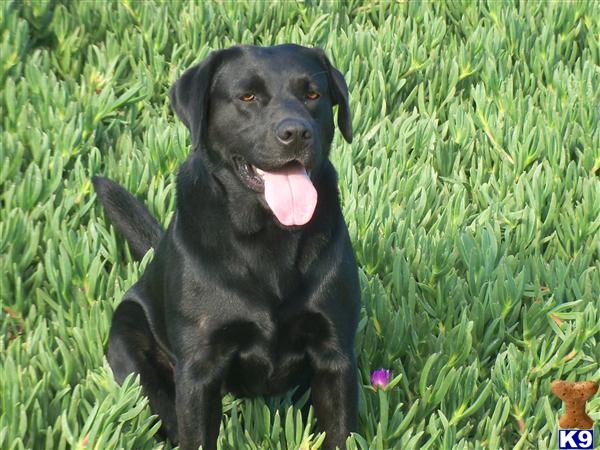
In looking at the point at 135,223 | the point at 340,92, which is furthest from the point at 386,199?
the point at 340,92

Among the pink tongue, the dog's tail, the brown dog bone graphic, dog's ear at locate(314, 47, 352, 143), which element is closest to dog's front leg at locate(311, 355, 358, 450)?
the pink tongue

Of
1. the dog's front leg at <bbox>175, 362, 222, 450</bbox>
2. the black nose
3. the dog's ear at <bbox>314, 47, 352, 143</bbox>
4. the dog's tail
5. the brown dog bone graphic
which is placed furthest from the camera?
the dog's tail

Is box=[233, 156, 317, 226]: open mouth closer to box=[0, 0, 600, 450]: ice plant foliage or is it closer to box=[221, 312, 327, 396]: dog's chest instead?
box=[221, 312, 327, 396]: dog's chest

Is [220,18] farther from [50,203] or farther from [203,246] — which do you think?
[203,246]

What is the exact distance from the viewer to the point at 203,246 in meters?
3.11

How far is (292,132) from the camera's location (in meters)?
2.95

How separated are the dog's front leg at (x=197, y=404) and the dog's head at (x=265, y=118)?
49 centimetres

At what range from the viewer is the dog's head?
3.00 meters

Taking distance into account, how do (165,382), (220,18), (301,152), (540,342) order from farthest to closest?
(220,18) → (540,342) → (165,382) → (301,152)

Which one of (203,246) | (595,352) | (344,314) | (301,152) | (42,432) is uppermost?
(301,152)

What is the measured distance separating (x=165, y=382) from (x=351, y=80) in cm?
239

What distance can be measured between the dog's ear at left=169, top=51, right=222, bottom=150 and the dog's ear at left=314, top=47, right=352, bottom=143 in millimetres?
329

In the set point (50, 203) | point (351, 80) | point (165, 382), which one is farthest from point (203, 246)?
point (351, 80)

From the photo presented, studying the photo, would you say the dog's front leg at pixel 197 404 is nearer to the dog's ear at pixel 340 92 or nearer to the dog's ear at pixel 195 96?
the dog's ear at pixel 195 96
